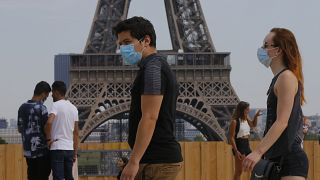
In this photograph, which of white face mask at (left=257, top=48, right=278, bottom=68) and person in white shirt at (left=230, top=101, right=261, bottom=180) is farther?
person in white shirt at (left=230, top=101, right=261, bottom=180)

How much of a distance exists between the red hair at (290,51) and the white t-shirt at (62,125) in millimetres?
4290

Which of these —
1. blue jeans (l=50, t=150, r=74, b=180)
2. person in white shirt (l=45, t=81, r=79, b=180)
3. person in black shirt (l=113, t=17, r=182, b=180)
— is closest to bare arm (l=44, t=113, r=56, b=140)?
person in white shirt (l=45, t=81, r=79, b=180)

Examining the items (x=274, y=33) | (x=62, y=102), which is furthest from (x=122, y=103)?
(x=274, y=33)

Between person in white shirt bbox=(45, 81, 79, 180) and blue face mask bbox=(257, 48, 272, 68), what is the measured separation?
13.4 feet

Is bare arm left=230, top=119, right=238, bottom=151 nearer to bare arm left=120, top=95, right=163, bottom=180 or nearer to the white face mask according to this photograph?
the white face mask

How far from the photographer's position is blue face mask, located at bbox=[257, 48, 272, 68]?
5936 millimetres

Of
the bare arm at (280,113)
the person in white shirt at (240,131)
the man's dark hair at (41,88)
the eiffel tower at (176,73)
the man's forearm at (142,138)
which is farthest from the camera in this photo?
the eiffel tower at (176,73)

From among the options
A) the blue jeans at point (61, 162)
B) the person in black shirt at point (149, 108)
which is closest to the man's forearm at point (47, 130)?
the blue jeans at point (61, 162)

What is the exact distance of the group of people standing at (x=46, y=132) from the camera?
9594 millimetres

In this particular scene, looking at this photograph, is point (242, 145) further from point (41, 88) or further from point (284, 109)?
point (284, 109)

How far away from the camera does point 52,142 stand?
9.61 meters

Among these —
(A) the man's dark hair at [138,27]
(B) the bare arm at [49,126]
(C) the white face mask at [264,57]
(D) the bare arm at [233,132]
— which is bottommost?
(D) the bare arm at [233,132]

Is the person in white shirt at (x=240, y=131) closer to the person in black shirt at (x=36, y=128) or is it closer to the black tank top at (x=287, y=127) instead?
the person in black shirt at (x=36, y=128)

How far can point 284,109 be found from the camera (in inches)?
222
